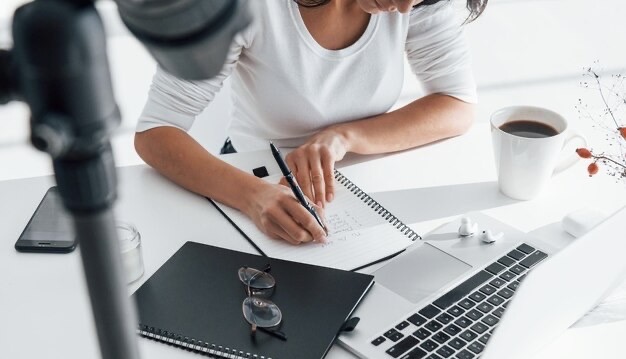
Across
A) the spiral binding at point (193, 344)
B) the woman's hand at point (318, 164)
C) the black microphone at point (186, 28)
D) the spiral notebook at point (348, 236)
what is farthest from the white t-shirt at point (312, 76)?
the black microphone at point (186, 28)

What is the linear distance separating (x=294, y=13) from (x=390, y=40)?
0.71 ft

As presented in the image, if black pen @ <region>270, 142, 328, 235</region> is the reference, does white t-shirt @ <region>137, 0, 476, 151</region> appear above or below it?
above

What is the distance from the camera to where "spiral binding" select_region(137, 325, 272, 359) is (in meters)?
0.89

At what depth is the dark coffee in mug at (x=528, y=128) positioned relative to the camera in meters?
1.19

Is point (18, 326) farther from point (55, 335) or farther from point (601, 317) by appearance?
point (601, 317)

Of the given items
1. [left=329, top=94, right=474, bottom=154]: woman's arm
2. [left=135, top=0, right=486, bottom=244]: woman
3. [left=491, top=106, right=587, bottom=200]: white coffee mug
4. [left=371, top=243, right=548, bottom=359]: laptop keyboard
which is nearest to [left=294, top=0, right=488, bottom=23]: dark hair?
[left=135, top=0, right=486, bottom=244]: woman

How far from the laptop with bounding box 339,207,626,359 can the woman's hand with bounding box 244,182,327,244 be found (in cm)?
13

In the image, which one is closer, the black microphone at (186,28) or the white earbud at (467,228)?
the black microphone at (186,28)

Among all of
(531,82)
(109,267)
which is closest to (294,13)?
(109,267)

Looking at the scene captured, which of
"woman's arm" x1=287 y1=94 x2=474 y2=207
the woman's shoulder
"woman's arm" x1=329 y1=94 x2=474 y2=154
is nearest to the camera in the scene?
"woman's arm" x1=287 y1=94 x2=474 y2=207

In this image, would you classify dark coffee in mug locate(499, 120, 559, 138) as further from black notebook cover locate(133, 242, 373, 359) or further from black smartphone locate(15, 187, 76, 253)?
black smartphone locate(15, 187, 76, 253)

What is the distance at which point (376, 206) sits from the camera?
3.90ft

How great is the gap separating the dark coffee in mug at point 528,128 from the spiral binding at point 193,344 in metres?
0.59

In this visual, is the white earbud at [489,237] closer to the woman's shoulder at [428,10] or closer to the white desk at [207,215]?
the white desk at [207,215]
